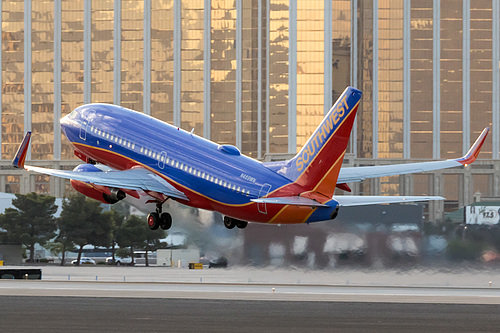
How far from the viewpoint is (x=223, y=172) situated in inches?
2250

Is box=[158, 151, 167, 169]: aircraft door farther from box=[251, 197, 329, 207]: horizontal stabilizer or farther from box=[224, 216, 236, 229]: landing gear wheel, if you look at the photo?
box=[251, 197, 329, 207]: horizontal stabilizer

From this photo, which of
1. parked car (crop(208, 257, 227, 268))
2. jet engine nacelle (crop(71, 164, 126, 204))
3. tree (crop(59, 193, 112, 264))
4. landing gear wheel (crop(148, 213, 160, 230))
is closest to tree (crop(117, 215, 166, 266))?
tree (crop(59, 193, 112, 264))

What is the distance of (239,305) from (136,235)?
109 metres

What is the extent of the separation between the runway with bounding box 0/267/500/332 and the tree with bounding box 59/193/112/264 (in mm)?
55645

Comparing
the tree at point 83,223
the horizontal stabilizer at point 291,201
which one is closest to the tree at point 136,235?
the tree at point 83,223

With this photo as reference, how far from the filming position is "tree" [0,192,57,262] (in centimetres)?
17050

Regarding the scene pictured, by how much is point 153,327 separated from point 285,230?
27108mm

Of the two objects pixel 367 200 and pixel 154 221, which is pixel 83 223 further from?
pixel 367 200

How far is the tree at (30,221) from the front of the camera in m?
170

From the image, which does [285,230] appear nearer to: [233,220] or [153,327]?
[233,220]

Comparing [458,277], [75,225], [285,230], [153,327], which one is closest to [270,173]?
[153,327]

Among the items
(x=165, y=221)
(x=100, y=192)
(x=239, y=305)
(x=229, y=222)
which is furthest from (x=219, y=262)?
(x=165, y=221)

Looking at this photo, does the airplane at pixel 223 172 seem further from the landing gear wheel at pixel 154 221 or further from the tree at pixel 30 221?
the tree at pixel 30 221

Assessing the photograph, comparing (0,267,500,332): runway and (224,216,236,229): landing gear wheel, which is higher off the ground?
(224,216,236,229): landing gear wheel
